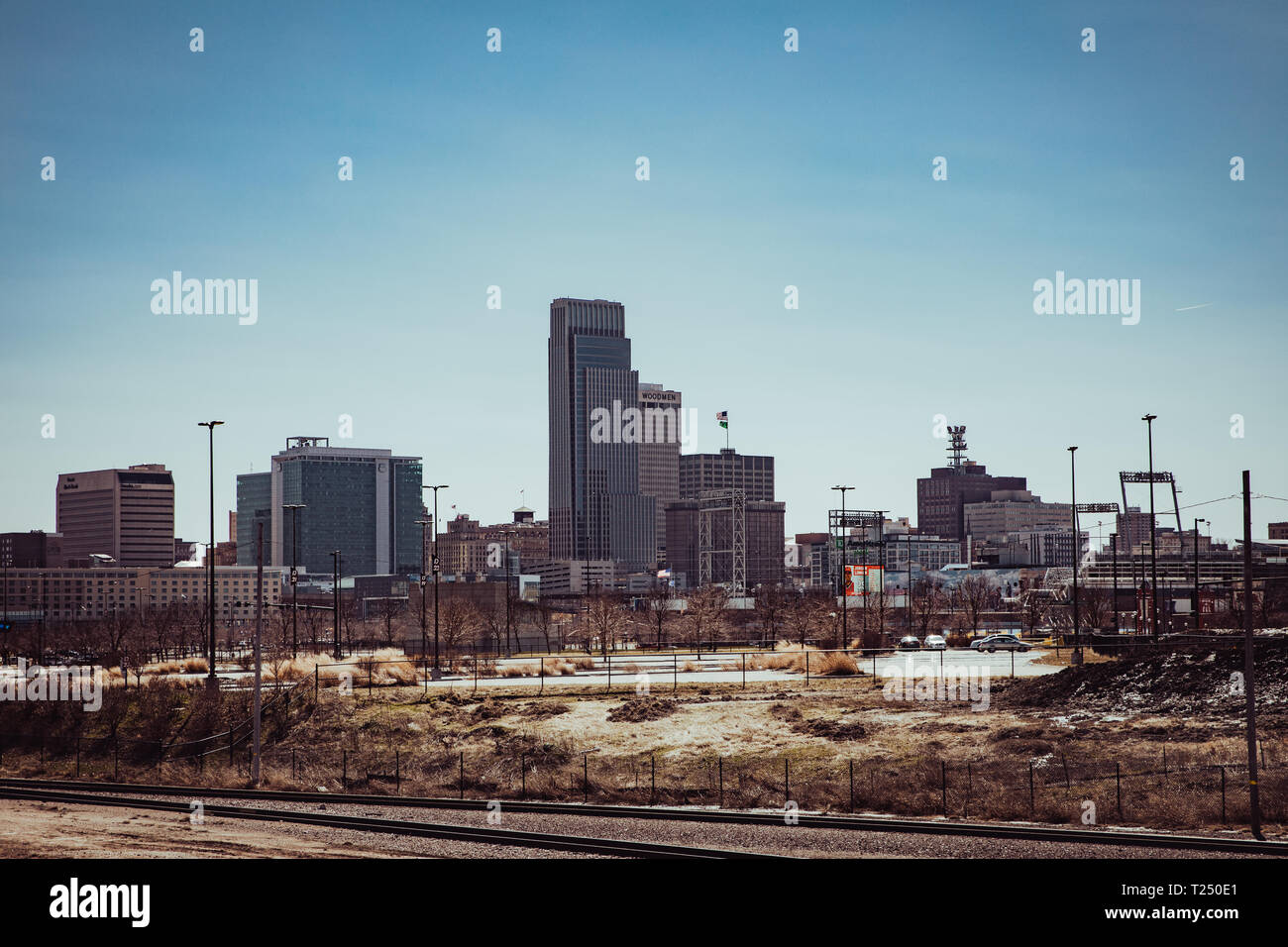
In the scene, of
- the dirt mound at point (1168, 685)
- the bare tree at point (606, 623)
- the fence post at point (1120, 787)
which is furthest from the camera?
the bare tree at point (606, 623)

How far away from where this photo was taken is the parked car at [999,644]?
81.5 meters

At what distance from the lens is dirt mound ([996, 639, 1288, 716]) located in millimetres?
47188

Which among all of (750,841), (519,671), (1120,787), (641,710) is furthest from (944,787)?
(519,671)

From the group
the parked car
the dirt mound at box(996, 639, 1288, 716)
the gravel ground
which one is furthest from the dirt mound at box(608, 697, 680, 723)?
the parked car

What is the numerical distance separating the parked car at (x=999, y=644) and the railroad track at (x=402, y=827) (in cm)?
5344

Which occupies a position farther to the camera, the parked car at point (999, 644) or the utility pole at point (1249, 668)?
the parked car at point (999, 644)

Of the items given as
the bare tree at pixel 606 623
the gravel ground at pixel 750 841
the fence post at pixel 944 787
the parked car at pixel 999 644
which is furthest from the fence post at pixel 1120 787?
the bare tree at pixel 606 623

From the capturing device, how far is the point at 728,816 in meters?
34.9

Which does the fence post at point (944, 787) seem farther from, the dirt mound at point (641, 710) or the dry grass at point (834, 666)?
the dry grass at point (834, 666)

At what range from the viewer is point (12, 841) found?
30922 mm

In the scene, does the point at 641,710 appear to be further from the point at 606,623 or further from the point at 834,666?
the point at 606,623

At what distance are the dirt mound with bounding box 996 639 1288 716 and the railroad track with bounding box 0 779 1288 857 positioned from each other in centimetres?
1735
